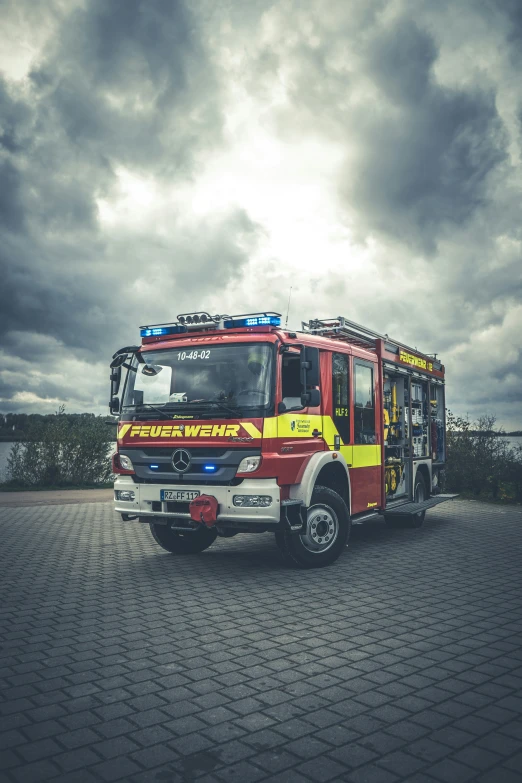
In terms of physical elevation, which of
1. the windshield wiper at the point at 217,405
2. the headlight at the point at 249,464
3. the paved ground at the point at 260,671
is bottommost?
the paved ground at the point at 260,671

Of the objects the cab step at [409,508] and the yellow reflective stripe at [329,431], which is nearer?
the yellow reflective stripe at [329,431]

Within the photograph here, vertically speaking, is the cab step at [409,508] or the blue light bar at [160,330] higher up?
the blue light bar at [160,330]

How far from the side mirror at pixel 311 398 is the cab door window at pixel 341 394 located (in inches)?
29.0

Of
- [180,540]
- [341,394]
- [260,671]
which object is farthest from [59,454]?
[260,671]

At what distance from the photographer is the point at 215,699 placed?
381 centimetres

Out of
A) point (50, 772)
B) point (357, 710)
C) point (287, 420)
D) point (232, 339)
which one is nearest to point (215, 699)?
point (357, 710)

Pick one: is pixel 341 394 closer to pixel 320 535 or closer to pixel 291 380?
pixel 291 380

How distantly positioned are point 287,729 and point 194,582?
12.2ft

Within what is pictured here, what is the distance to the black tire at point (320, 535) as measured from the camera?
7516mm

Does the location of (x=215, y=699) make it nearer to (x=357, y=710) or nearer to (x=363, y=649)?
(x=357, y=710)

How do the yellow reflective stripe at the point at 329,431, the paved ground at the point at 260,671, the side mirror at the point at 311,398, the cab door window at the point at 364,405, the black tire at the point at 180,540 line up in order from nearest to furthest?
the paved ground at the point at 260,671 → the side mirror at the point at 311,398 → the yellow reflective stripe at the point at 329,431 → the black tire at the point at 180,540 → the cab door window at the point at 364,405

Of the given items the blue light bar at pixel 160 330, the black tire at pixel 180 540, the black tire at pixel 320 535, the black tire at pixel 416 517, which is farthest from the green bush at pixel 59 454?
the black tire at pixel 320 535

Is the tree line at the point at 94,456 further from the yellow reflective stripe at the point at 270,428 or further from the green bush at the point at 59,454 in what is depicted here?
the yellow reflective stripe at the point at 270,428

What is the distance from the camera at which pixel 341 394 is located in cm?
851
